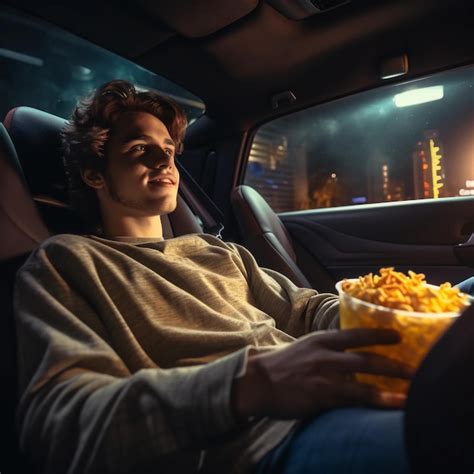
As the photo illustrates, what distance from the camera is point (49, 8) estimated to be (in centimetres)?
183

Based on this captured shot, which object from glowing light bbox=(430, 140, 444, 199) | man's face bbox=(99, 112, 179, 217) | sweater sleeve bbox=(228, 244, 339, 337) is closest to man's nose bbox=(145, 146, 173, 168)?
man's face bbox=(99, 112, 179, 217)

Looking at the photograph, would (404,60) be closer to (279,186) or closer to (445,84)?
(445,84)

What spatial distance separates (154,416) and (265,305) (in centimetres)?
78

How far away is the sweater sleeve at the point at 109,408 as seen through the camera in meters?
0.62

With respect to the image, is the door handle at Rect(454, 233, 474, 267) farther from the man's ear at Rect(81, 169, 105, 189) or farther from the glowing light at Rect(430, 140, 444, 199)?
the man's ear at Rect(81, 169, 105, 189)

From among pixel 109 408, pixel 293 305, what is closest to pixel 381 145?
pixel 293 305

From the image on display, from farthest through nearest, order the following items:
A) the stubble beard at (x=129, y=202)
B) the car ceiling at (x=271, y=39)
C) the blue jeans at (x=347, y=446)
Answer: the car ceiling at (x=271, y=39), the stubble beard at (x=129, y=202), the blue jeans at (x=347, y=446)

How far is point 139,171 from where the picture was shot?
4.64 ft

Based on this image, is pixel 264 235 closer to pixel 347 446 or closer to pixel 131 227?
pixel 131 227

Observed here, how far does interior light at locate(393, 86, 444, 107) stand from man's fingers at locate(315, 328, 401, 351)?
2.23 meters

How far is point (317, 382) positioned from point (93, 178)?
1177 millimetres

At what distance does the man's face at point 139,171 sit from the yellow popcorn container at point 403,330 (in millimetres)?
916

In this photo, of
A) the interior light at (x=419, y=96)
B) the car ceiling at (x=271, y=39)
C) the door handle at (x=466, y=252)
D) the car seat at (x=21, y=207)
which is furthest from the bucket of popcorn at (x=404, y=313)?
the interior light at (x=419, y=96)

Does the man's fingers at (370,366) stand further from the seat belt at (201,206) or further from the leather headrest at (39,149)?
the seat belt at (201,206)
